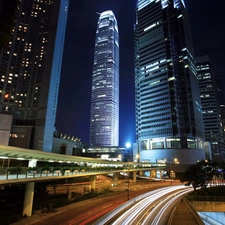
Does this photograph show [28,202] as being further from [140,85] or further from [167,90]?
[140,85]

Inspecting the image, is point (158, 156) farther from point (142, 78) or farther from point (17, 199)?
point (17, 199)

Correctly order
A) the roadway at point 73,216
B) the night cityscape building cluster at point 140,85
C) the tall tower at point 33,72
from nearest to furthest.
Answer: the roadway at point 73,216, the tall tower at point 33,72, the night cityscape building cluster at point 140,85

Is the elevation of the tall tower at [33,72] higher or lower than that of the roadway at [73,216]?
higher

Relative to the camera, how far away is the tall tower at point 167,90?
435 feet

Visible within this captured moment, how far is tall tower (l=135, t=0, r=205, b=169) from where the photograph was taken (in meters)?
132

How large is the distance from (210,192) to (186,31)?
14910 centimetres

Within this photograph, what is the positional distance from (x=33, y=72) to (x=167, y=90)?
357 feet

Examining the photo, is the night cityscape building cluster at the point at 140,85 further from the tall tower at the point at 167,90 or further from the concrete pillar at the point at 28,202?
the concrete pillar at the point at 28,202

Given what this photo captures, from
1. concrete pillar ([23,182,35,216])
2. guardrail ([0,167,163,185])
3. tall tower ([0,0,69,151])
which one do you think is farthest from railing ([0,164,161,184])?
tall tower ([0,0,69,151])

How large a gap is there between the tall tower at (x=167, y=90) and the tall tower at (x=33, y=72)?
3005 inches

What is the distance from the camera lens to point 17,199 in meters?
40.2

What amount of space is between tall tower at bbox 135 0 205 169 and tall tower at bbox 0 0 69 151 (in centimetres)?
7634

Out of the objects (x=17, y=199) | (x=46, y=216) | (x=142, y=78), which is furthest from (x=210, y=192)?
(x=142, y=78)

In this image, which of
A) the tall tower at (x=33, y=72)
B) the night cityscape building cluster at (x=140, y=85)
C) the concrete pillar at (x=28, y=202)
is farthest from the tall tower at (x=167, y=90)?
the concrete pillar at (x=28, y=202)
